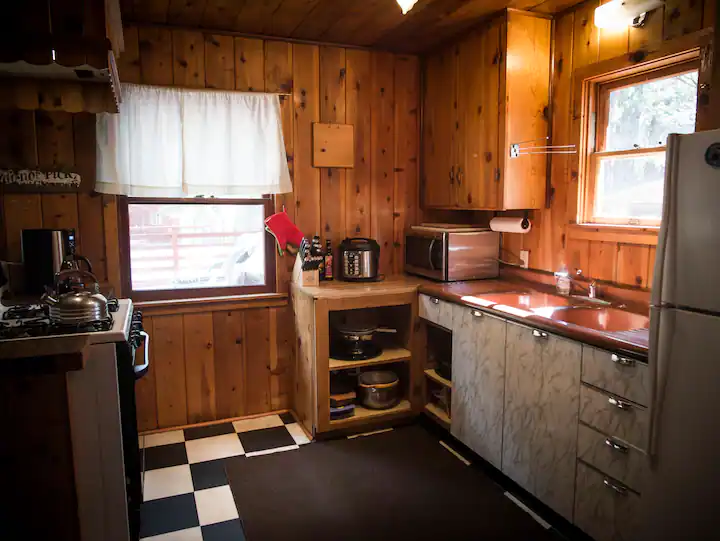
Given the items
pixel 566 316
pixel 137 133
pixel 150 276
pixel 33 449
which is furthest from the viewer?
pixel 150 276

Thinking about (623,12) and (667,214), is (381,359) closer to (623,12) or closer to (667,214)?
(667,214)

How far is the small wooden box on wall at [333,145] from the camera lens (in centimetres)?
361

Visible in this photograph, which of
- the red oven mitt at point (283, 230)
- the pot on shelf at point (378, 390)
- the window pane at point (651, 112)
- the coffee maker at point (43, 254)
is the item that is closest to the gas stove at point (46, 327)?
the coffee maker at point (43, 254)

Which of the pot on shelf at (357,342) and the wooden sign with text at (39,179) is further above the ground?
the wooden sign with text at (39,179)

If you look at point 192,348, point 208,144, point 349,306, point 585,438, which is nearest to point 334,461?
point 349,306

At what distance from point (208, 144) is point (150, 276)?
87 cm

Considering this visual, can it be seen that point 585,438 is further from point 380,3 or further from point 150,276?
point 150,276

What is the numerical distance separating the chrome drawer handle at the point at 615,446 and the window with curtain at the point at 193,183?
2244mm

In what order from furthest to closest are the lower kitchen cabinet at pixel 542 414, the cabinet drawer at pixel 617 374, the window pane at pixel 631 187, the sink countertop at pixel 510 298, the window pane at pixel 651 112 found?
the window pane at pixel 631 187
the window pane at pixel 651 112
the lower kitchen cabinet at pixel 542 414
the sink countertop at pixel 510 298
the cabinet drawer at pixel 617 374

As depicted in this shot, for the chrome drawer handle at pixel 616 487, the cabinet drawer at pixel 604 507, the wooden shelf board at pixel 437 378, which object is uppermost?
the wooden shelf board at pixel 437 378

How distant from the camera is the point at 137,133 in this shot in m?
3.14

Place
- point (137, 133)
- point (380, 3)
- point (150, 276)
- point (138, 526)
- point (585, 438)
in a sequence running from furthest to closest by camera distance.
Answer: point (150, 276), point (137, 133), point (380, 3), point (138, 526), point (585, 438)

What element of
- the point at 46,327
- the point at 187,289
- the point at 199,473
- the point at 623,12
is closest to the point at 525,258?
the point at 623,12

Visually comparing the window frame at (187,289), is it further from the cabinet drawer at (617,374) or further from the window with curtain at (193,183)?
the cabinet drawer at (617,374)
